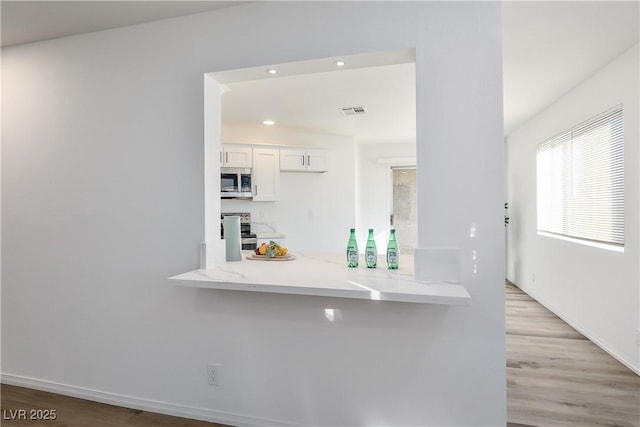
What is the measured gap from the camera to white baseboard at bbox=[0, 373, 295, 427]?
6.98 ft

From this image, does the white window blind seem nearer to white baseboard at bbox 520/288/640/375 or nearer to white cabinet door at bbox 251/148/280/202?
white baseboard at bbox 520/288/640/375

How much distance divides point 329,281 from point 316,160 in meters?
3.72

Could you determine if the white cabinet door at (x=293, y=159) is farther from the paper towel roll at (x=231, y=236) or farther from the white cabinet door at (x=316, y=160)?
the paper towel roll at (x=231, y=236)

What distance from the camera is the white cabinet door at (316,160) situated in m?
5.34

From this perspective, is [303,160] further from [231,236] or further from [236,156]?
[231,236]

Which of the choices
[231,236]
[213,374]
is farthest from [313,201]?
[213,374]

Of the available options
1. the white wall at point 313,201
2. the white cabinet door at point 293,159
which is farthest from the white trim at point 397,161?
the white cabinet door at point 293,159

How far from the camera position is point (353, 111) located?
428cm

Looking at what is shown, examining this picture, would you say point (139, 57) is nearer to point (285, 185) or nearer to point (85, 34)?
point (85, 34)

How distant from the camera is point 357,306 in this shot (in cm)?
196

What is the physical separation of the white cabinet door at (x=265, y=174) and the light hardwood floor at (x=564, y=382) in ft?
11.0

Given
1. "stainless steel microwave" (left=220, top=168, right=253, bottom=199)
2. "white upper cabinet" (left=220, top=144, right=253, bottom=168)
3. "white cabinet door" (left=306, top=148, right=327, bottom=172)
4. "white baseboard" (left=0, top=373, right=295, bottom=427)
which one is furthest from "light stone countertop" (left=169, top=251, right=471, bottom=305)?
"white cabinet door" (left=306, top=148, right=327, bottom=172)

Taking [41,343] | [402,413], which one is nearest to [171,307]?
[41,343]

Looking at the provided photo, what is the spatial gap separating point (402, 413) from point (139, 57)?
2652 millimetres
